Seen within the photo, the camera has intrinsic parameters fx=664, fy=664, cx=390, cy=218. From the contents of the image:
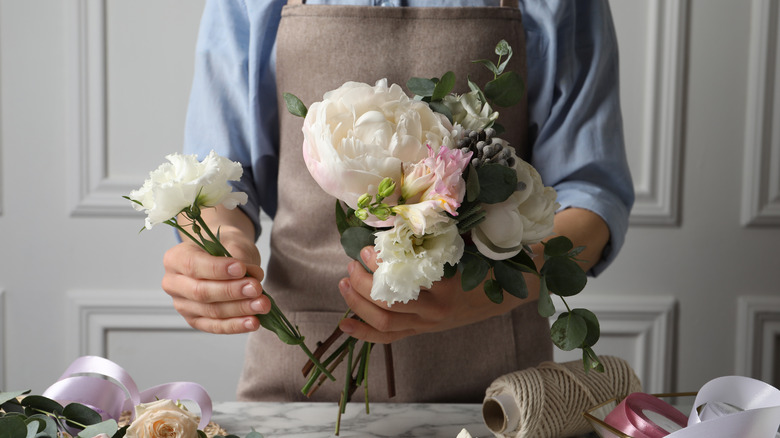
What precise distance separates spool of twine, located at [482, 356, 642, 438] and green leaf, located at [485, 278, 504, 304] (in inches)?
4.2

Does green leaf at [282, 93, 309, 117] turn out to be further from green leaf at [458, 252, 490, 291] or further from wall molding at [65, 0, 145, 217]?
wall molding at [65, 0, 145, 217]

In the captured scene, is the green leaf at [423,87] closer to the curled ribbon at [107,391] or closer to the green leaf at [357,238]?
the green leaf at [357,238]

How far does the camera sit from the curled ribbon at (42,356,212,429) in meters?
0.51

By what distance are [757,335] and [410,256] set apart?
1.33 m

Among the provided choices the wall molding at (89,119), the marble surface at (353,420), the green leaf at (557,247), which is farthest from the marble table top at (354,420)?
the wall molding at (89,119)

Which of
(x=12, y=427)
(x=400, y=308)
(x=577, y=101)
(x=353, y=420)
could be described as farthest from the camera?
(x=577, y=101)

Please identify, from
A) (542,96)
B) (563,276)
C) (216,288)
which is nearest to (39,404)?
(216,288)

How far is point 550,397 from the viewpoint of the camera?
1.65ft

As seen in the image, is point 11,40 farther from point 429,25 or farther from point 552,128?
point 552,128

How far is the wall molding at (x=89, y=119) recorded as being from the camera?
1.35 m

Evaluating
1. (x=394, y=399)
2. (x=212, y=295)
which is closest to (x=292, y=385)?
(x=394, y=399)

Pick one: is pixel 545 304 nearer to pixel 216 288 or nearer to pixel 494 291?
pixel 494 291

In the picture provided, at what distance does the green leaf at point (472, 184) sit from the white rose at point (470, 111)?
1.8 inches

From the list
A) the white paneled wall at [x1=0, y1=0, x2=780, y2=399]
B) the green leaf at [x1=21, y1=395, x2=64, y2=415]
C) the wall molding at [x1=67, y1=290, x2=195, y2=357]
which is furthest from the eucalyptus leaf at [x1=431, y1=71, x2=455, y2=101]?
the wall molding at [x1=67, y1=290, x2=195, y2=357]
